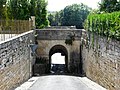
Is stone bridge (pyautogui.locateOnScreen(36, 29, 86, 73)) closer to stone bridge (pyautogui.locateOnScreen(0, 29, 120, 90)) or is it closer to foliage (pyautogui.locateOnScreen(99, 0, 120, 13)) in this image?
stone bridge (pyautogui.locateOnScreen(0, 29, 120, 90))

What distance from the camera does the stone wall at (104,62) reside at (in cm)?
1700

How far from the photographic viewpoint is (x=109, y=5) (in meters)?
32.3

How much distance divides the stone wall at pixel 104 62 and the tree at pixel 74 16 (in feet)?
143

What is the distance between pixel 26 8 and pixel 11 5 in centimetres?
233

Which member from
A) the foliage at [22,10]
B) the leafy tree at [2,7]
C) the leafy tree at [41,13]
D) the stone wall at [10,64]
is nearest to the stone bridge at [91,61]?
the stone wall at [10,64]

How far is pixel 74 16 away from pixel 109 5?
131 ft

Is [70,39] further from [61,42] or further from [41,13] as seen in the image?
[41,13]

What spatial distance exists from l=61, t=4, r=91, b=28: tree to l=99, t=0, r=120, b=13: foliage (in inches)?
1424

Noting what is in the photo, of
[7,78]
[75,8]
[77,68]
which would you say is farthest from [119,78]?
[75,8]

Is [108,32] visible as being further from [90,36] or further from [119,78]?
[90,36]

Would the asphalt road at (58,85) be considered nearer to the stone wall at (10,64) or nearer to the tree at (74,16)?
the stone wall at (10,64)

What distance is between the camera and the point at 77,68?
112 feet

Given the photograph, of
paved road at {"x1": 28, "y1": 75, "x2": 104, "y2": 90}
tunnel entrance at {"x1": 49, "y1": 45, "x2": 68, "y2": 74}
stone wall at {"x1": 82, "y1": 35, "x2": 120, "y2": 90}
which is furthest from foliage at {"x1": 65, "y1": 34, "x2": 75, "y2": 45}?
paved road at {"x1": 28, "y1": 75, "x2": 104, "y2": 90}

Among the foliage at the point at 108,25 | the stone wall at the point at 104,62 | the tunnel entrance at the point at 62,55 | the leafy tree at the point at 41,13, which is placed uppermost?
the leafy tree at the point at 41,13
